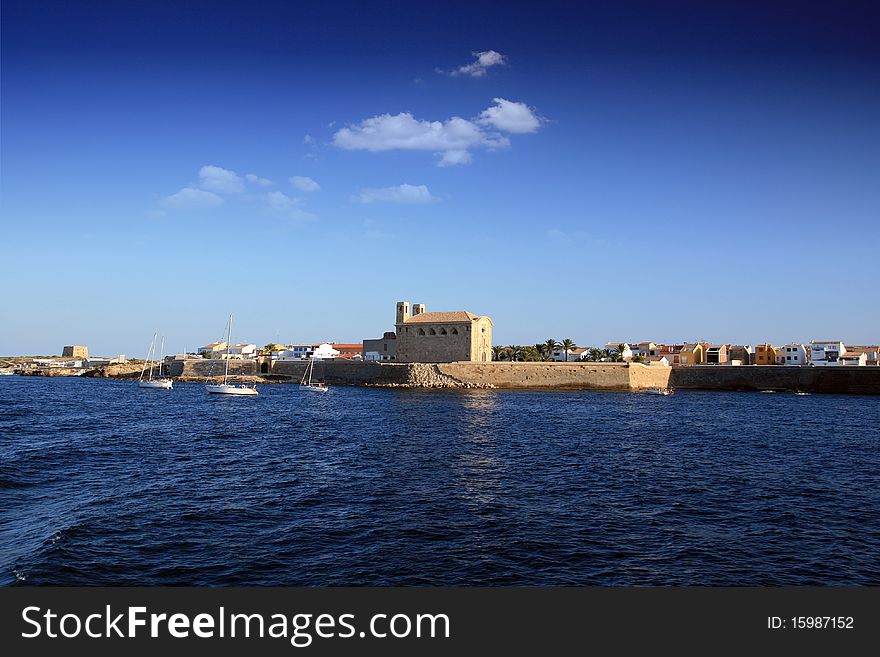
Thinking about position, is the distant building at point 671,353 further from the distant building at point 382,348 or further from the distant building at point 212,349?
the distant building at point 212,349

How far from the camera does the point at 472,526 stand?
15.5 metres

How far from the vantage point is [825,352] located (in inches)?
3994

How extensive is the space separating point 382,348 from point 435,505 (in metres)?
79.3

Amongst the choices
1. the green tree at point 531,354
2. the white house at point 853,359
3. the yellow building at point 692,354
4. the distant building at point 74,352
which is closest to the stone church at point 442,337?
the green tree at point 531,354

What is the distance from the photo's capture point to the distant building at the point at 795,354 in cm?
10231

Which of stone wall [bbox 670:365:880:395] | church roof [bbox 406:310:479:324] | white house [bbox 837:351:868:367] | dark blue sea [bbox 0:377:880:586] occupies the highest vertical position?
church roof [bbox 406:310:479:324]

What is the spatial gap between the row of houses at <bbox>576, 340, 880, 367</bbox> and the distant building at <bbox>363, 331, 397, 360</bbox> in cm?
3240

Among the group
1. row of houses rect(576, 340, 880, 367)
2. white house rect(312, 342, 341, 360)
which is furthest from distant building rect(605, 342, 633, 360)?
white house rect(312, 342, 341, 360)

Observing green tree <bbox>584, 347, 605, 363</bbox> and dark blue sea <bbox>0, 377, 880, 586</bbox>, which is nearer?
dark blue sea <bbox>0, 377, 880, 586</bbox>

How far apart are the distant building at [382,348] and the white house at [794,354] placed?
2569 inches

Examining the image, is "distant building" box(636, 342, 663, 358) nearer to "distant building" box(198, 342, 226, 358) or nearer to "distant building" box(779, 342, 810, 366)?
"distant building" box(779, 342, 810, 366)

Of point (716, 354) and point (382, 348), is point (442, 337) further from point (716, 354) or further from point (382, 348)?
point (716, 354)

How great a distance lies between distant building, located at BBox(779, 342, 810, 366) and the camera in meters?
102

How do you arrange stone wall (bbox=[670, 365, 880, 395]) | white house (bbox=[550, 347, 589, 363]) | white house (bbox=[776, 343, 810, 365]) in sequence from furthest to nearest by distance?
white house (bbox=[550, 347, 589, 363]), white house (bbox=[776, 343, 810, 365]), stone wall (bbox=[670, 365, 880, 395])
